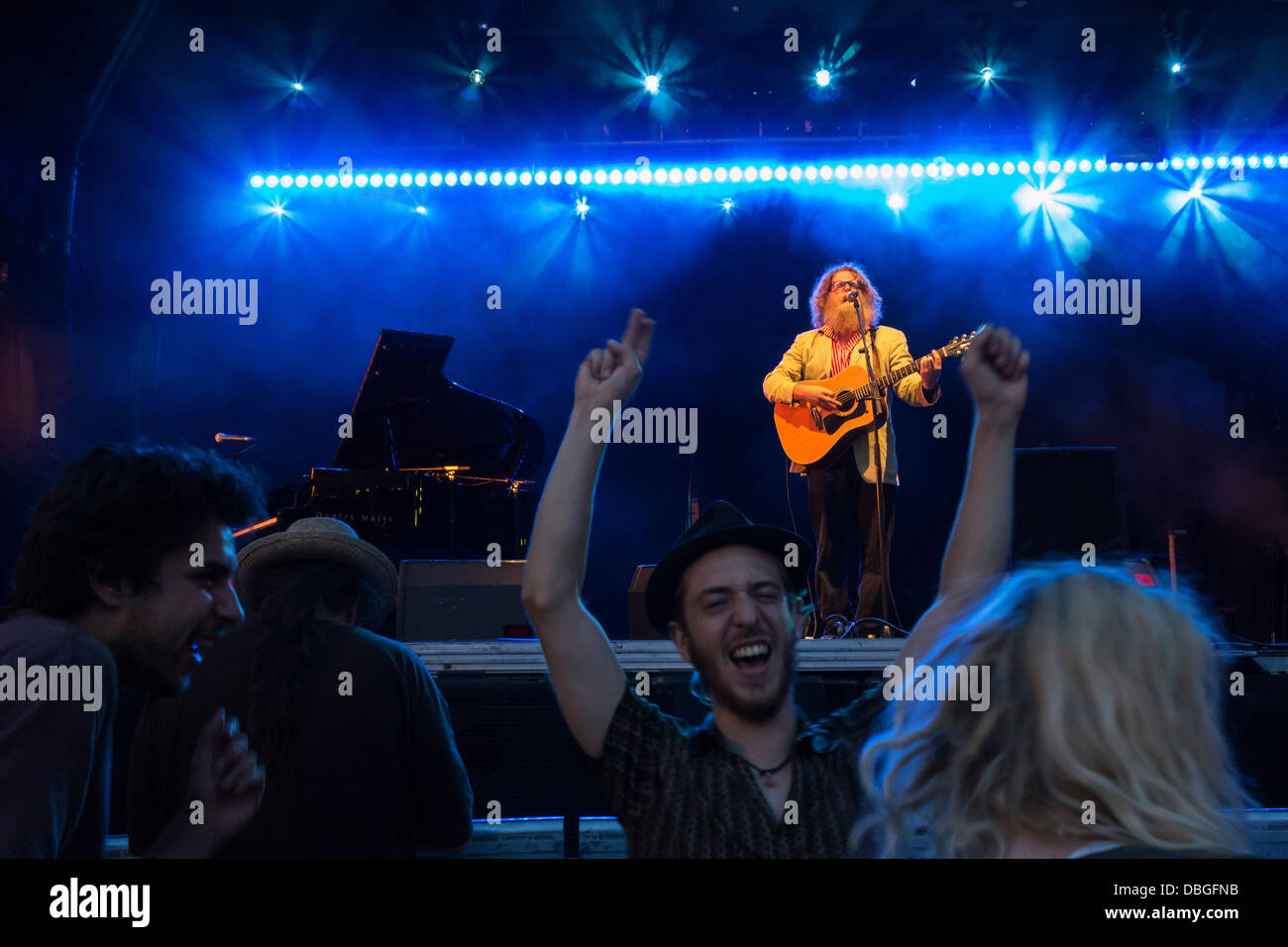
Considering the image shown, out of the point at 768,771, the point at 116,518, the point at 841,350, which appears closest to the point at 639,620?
the point at 841,350

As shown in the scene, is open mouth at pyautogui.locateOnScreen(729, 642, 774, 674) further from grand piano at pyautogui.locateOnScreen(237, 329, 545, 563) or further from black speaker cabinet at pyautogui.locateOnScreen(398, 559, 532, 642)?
grand piano at pyautogui.locateOnScreen(237, 329, 545, 563)

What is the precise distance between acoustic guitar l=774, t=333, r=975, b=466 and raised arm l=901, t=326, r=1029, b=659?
309 cm

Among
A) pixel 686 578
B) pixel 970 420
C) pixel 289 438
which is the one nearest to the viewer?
pixel 686 578

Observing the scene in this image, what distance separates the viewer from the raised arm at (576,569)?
167 centimetres

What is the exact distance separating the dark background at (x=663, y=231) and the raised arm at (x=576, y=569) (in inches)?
198

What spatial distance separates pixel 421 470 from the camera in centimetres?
567

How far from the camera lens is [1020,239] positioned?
7605mm

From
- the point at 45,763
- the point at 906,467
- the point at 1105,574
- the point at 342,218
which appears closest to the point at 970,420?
the point at 906,467

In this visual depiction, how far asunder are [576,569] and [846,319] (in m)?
3.83

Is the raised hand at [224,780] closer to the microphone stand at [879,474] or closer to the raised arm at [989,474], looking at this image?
the raised arm at [989,474]

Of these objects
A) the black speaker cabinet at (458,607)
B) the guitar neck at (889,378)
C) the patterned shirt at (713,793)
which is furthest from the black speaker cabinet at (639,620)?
the patterned shirt at (713,793)
